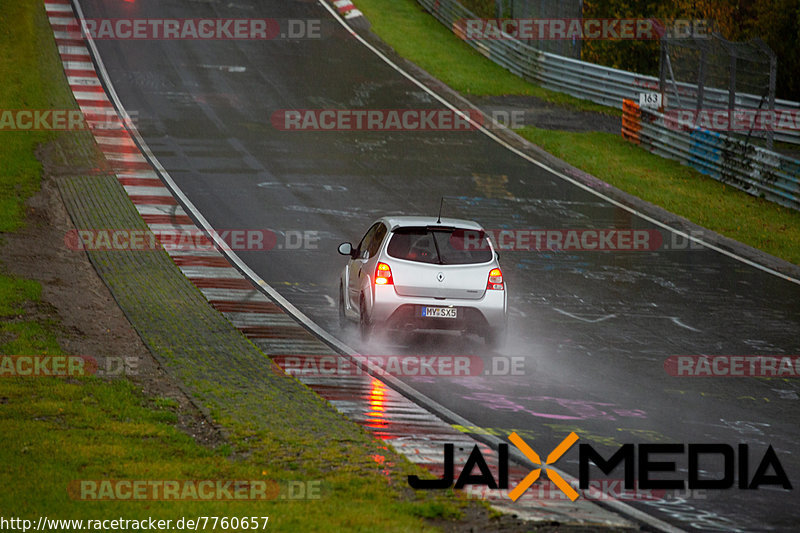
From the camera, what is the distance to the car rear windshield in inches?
527

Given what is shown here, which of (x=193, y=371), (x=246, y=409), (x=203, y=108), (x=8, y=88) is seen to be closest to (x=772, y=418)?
(x=246, y=409)

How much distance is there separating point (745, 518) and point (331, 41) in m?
33.7

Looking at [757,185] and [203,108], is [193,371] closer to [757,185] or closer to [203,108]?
→ [757,185]

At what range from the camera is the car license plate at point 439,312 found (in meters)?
13.1

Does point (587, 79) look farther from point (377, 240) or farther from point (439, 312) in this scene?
point (439, 312)

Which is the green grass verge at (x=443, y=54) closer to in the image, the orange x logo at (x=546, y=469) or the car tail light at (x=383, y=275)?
the car tail light at (x=383, y=275)

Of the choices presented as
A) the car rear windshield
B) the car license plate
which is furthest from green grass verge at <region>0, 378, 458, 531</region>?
the car rear windshield

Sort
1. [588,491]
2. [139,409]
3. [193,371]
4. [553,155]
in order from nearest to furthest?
[588,491]
[139,409]
[193,371]
[553,155]

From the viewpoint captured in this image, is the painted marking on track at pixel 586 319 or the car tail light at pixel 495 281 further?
the painted marking on track at pixel 586 319

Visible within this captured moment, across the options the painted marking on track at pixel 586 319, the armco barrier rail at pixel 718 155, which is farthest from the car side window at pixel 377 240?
the armco barrier rail at pixel 718 155

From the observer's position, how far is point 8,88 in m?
29.2

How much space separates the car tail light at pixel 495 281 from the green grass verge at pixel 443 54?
71.3 ft

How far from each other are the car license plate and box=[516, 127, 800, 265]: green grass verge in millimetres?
9794

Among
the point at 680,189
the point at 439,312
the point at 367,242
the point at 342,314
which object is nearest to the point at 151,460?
the point at 439,312
